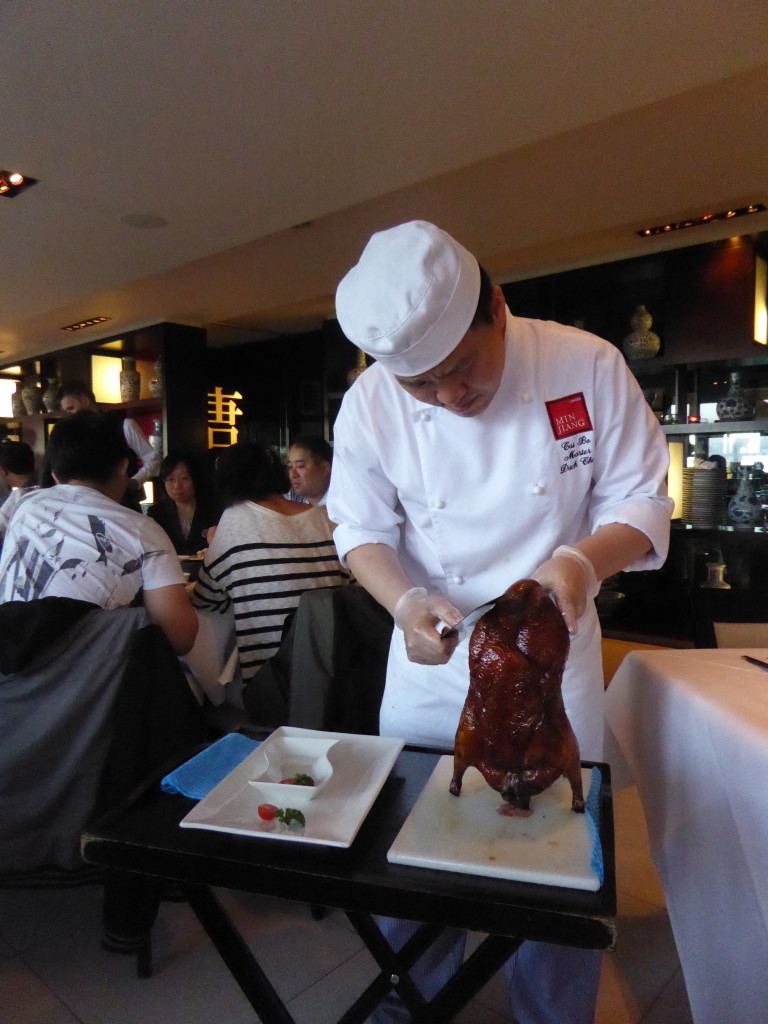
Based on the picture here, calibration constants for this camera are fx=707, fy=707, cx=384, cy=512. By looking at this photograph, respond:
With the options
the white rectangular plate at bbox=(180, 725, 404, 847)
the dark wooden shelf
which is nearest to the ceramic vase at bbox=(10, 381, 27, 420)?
the dark wooden shelf

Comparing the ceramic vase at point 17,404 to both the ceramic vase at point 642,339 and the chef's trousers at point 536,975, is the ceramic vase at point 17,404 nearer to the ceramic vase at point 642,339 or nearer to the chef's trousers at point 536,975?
the ceramic vase at point 642,339

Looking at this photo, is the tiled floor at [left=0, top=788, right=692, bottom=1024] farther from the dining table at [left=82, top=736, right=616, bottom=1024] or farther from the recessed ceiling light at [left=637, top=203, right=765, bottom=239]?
the recessed ceiling light at [left=637, top=203, right=765, bottom=239]

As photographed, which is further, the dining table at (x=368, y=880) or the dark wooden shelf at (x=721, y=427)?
the dark wooden shelf at (x=721, y=427)

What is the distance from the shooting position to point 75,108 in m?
2.51

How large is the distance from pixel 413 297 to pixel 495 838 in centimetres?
84

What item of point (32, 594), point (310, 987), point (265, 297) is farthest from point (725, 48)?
point (265, 297)

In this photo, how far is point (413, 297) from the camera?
1.18 m

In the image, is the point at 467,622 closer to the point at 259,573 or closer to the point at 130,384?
the point at 259,573

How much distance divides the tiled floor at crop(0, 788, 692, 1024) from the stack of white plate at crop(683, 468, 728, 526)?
2901 millimetres

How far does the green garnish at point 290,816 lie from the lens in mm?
1007

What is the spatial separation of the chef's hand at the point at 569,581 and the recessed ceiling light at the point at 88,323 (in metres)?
6.53

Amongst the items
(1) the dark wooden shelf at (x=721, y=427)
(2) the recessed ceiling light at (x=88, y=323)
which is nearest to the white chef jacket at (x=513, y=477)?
(1) the dark wooden shelf at (x=721, y=427)

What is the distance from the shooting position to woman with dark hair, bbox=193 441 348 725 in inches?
100

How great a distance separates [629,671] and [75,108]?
263cm
